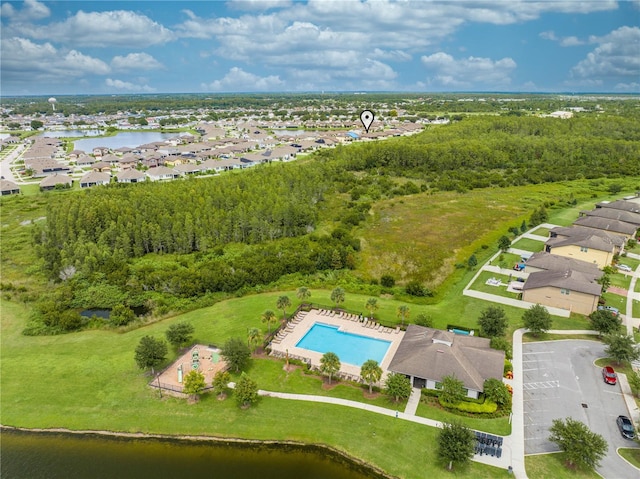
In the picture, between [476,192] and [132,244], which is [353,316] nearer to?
[132,244]

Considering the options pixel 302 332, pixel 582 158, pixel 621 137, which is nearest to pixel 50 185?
pixel 302 332

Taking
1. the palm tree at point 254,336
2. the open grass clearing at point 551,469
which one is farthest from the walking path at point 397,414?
the palm tree at point 254,336

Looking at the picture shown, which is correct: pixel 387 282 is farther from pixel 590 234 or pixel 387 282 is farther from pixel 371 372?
pixel 590 234

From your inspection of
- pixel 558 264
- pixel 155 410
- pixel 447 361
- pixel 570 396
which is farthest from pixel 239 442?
pixel 558 264

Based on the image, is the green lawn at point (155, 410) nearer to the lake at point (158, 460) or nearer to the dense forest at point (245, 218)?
the lake at point (158, 460)

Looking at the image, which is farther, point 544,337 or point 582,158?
point 582,158

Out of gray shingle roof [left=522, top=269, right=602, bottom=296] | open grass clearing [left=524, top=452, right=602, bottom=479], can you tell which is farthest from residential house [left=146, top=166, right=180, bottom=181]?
open grass clearing [left=524, top=452, right=602, bottom=479]
